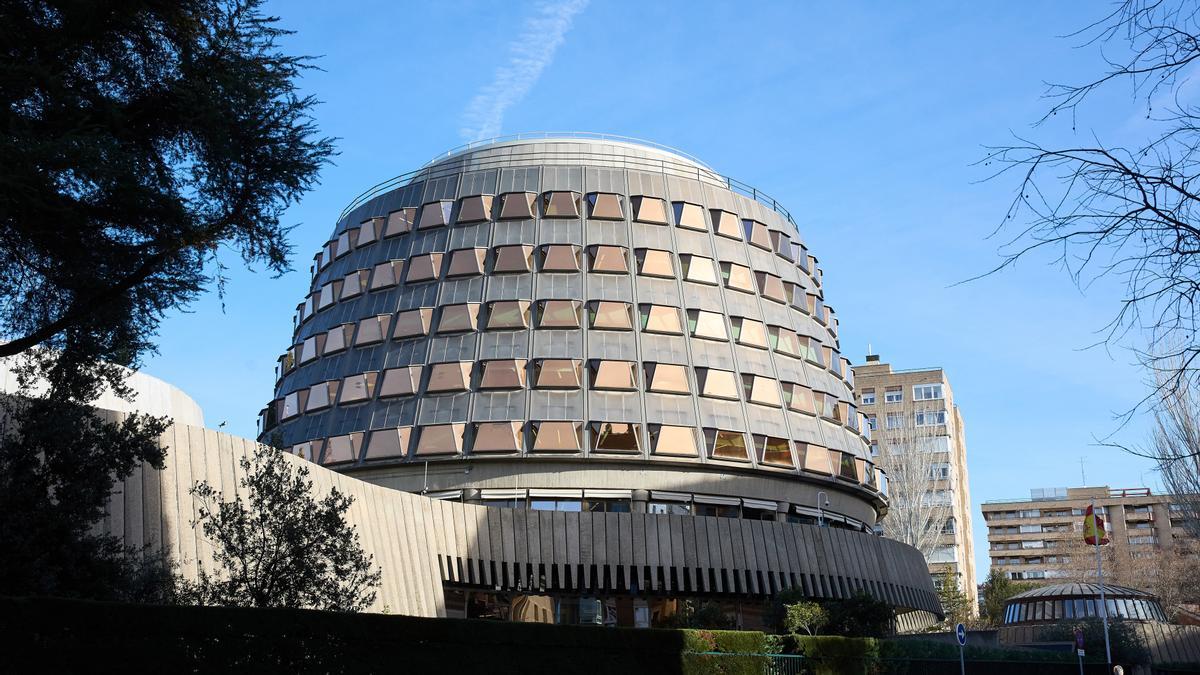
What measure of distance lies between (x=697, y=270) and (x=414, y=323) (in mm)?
13525

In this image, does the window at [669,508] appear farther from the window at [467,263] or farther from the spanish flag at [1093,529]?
the spanish flag at [1093,529]

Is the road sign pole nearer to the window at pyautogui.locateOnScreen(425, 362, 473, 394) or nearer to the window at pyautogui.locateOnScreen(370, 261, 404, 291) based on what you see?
the window at pyautogui.locateOnScreen(425, 362, 473, 394)

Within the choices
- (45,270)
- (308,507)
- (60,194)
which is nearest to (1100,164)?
(60,194)

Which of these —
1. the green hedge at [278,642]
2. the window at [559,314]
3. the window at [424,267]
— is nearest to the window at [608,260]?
the window at [559,314]

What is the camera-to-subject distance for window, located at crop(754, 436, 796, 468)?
161 ft

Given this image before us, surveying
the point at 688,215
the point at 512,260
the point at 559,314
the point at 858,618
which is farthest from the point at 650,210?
the point at 858,618

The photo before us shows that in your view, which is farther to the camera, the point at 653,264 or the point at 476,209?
the point at 476,209

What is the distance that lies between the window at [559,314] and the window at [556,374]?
193 cm

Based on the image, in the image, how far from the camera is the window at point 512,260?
50.8 meters

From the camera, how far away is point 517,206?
172ft

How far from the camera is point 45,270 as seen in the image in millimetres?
14922

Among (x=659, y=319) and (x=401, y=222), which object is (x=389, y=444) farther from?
(x=659, y=319)

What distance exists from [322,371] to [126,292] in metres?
38.4

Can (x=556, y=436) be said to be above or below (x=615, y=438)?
above
